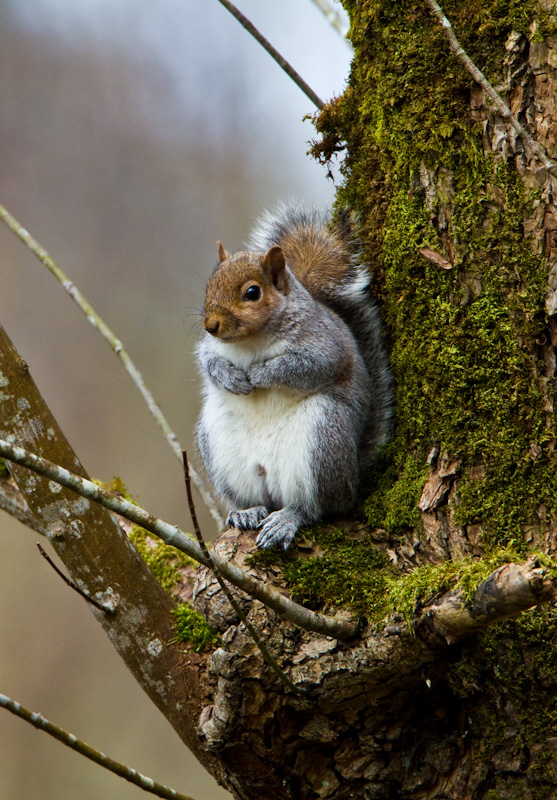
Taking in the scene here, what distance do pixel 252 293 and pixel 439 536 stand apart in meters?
1.02

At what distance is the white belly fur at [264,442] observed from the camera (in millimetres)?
2281

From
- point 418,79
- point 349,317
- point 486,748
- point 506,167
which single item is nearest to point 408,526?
point 486,748

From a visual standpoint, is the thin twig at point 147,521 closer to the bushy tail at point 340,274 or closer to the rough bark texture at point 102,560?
the rough bark texture at point 102,560

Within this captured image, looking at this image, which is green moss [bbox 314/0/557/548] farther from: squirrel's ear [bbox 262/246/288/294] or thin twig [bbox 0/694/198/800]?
thin twig [bbox 0/694/198/800]

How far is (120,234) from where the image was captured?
199 inches

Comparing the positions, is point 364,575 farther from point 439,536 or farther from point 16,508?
point 16,508

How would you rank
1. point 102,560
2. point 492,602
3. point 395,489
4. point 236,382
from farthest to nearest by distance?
point 236,382
point 395,489
point 102,560
point 492,602

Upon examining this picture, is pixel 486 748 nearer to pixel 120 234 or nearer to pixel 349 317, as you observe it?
Result: pixel 349 317

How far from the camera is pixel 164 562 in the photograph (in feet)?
8.51

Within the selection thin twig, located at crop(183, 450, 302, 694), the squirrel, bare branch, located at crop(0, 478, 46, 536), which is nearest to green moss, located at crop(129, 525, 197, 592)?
the squirrel

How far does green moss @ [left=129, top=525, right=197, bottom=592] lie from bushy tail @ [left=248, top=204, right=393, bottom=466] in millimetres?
795

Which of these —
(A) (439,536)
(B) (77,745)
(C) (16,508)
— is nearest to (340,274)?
(A) (439,536)

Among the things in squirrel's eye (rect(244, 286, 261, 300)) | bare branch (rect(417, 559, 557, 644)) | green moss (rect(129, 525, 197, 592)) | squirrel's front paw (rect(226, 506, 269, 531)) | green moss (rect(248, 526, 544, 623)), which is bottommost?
bare branch (rect(417, 559, 557, 644))

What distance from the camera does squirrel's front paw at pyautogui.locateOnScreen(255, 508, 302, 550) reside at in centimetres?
206
